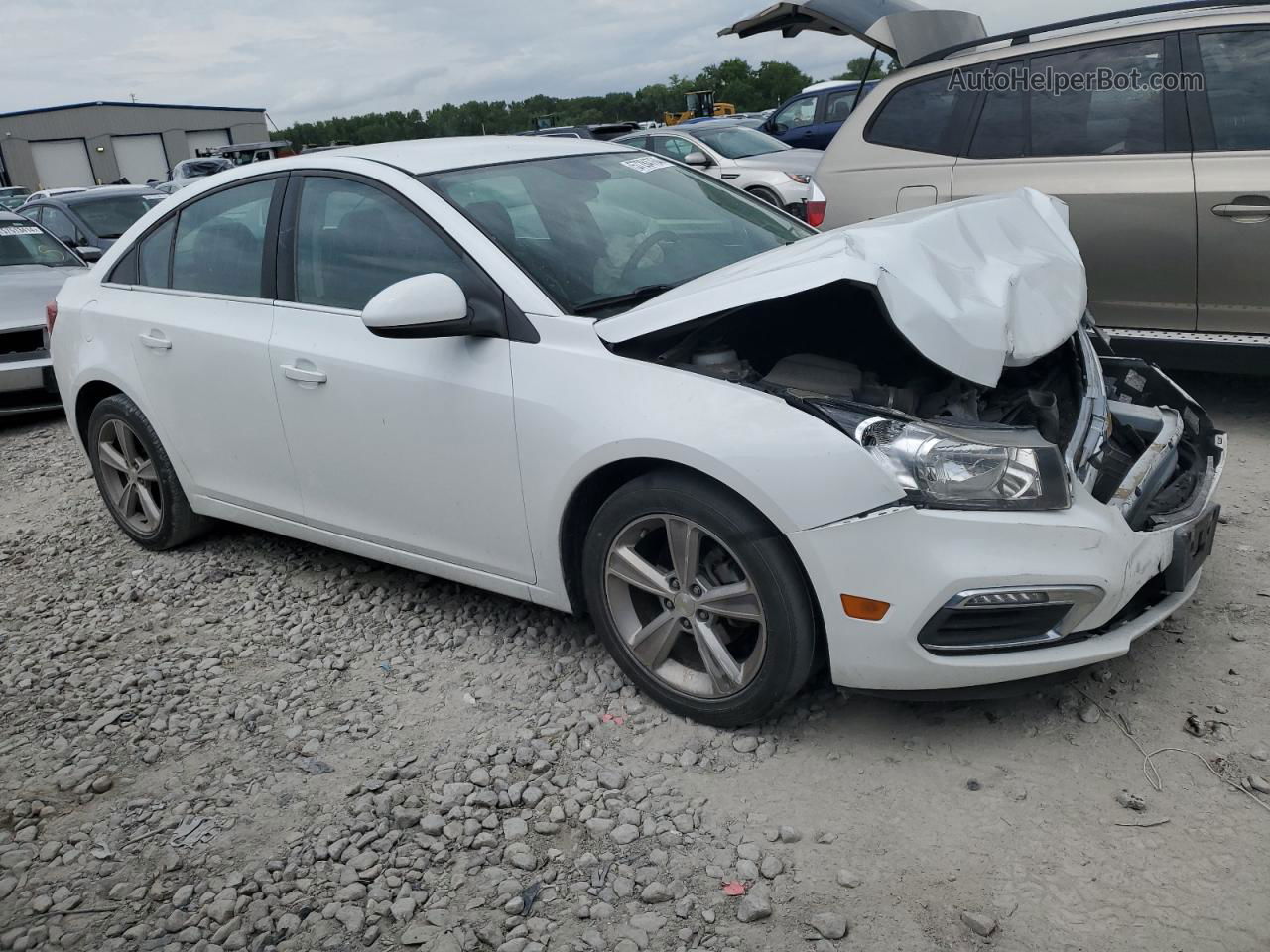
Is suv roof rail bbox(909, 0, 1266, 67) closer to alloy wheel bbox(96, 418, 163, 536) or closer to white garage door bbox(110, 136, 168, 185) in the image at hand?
alloy wheel bbox(96, 418, 163, 536)

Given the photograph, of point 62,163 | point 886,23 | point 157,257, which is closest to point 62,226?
point 157,257

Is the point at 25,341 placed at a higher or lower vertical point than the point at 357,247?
lower

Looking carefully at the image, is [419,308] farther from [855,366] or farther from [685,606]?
[855,366]

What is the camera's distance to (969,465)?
271 cm

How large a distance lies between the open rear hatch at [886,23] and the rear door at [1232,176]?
1.31 m

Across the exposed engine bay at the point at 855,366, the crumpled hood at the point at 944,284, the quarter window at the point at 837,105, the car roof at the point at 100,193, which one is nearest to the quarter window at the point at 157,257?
the crumpled hood at the point at 944,284

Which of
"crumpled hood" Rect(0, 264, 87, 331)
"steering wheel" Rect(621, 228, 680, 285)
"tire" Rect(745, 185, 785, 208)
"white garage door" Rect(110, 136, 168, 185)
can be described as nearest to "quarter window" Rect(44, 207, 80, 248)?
"crumpled hood" Rect(0, 264, 87, 331)

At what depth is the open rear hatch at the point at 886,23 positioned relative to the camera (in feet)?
18.5

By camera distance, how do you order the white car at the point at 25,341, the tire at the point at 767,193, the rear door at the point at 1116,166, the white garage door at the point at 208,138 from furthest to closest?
the white garage door at the point at 208,138 < the tire at the point at 767,193 < the white car at the point at 25,341 < the rear door at the point at 1116,166

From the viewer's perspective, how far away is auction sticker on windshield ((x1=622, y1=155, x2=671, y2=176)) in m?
4.20

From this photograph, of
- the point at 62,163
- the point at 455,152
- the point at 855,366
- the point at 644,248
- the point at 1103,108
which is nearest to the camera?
the point at 855,366

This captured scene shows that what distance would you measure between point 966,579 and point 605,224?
1769mm

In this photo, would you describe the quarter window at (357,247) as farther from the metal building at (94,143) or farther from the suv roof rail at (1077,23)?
the metal building at (94,143)

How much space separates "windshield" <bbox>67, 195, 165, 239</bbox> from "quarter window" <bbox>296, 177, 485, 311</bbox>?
9.43 meters
